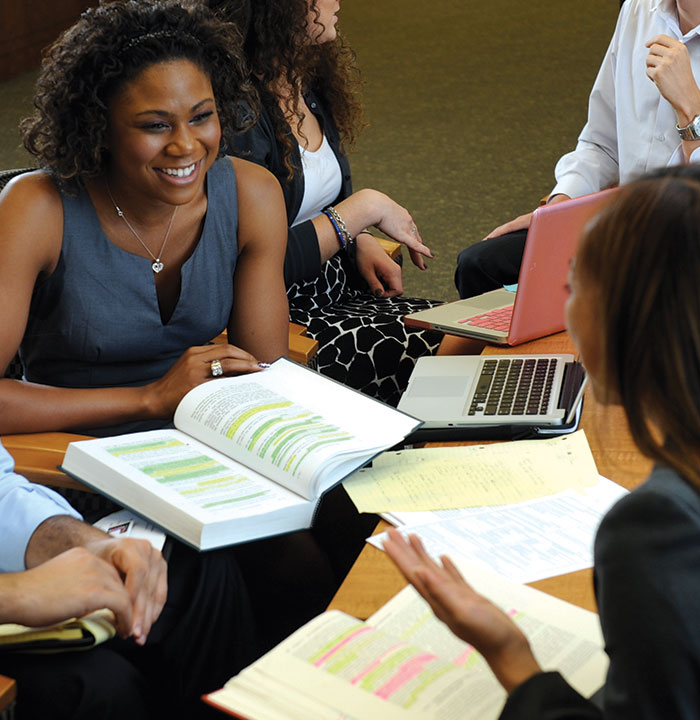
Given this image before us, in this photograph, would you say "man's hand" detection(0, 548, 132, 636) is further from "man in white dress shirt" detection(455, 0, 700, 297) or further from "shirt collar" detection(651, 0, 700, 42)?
"shirt collar" detection(651, 0, 700, 42)

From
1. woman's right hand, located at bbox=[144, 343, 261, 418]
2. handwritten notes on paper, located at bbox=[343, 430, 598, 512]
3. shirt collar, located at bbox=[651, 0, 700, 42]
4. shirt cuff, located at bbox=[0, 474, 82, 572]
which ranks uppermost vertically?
shirt collar, located at bbox=[651, 0, 700, 42]

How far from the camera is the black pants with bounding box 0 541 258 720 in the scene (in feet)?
3.93

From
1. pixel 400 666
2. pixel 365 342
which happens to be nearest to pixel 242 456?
pixel 400 666

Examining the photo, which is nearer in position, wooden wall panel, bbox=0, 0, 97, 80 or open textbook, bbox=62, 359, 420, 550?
open textbook, bbox=62, 359, 420, 550

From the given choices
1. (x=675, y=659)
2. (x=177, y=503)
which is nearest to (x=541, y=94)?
(x=177, y=503)

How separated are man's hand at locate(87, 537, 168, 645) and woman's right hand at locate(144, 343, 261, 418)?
0.40m

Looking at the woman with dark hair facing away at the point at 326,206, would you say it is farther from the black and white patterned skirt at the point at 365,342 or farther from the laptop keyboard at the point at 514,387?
the laptop keyboard at the point at 514,387

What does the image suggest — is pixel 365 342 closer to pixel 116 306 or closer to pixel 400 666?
pixel 116 306

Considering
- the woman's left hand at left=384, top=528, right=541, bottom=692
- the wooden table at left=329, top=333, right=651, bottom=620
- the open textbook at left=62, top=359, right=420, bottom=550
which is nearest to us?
the woman's left hand at left=384, top=528, right=541, bottom=692

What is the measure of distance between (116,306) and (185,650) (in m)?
0.67

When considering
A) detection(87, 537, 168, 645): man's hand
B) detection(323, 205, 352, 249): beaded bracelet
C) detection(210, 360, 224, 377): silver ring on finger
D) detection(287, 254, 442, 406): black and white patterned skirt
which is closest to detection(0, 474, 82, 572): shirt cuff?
detection(87, 537, 168, 645): man's hand

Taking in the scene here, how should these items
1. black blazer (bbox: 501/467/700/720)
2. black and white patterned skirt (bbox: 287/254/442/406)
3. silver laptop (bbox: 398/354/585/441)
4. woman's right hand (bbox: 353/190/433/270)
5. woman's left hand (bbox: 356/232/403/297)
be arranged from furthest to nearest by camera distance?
woman's left hand (bbox: 356/232/403/297), woman's right hand (bbox: 353/190/433/270), black and white patterned skirt (bbox: 287/254/442/406), silver laptop (bbox: 398/354/585/441), black blazer (bbox: 501/467/700/720)

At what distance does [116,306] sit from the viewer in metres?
1.75

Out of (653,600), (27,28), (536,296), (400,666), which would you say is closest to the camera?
(653,600)
